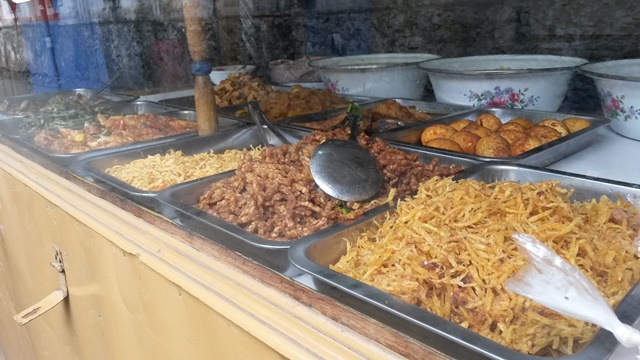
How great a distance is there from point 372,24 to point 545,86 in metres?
1.62

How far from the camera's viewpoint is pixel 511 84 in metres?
2.45

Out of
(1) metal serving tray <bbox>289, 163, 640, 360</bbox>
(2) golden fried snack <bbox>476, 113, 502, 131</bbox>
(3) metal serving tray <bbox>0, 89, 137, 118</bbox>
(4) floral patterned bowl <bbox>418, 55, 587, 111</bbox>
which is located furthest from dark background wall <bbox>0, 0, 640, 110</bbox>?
(1) metal serving tray <bbox>289, 163, 640, 360</bbox>

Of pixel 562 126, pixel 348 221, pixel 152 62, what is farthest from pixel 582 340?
pixel 152 62

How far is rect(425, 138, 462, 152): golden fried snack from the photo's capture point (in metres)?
2.04

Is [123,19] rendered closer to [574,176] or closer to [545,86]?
[545,86]

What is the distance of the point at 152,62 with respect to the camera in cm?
405

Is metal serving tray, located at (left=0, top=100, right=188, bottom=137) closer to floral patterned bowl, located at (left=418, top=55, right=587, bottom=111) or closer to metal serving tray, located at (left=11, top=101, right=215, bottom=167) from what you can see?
metal serving tray, located at (left=11, top=101, right=215, bottom=167)

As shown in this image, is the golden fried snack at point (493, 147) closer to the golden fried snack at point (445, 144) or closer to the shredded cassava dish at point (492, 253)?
the golden fried snack at point (445, 144)

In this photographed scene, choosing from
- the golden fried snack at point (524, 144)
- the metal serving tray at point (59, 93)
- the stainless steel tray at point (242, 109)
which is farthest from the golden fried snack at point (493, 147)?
the metal serving tray at point (59, 93)

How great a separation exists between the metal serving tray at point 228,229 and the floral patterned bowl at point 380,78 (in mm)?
1528

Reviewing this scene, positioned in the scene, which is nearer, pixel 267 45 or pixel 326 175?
pixel 326 175

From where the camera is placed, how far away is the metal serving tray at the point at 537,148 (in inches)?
72.8

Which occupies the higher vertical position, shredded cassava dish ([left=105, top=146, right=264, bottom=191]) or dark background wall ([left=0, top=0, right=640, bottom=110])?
dark background wall ([left=0, top=0, right=640, bottom=110])

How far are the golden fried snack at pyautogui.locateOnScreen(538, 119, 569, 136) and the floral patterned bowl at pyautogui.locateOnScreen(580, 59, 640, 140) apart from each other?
189 mm
